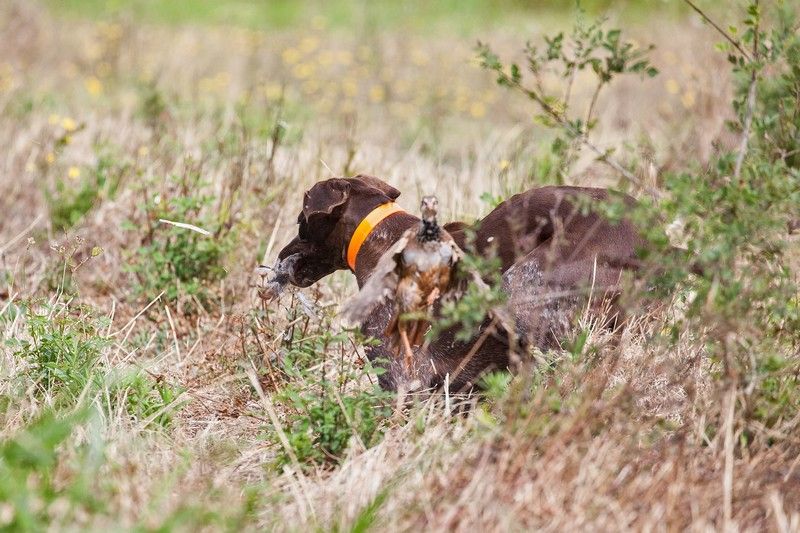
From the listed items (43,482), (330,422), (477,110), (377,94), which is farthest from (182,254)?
(477,110)

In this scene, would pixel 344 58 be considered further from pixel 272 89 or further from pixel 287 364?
pixel 287 364

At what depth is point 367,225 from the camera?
4465 millimetres

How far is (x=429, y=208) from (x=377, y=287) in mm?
288

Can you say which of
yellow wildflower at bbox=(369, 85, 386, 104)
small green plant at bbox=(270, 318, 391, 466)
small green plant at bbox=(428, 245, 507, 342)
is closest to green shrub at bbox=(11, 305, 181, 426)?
small green plant at bbox=(270, 318, 391, 466)

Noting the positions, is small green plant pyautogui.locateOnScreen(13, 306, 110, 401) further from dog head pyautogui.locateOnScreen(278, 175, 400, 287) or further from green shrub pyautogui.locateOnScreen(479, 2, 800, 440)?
green shrub pyautogui.locateOnScreen(479, 2, 800, 440)

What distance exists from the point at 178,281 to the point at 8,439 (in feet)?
5.79

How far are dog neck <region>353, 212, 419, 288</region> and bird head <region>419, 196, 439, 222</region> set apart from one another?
37.0 inches

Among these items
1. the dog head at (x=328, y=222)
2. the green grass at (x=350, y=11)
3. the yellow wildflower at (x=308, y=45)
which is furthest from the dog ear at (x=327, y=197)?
the green grass at (x=350, y=11)

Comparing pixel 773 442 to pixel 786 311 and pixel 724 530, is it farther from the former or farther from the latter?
pixel 724 530

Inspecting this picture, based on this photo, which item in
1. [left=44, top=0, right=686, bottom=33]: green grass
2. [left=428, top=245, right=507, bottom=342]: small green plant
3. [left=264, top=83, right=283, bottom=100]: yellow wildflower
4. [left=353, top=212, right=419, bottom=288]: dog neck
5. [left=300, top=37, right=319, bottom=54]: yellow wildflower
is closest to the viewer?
[left=428, top=245, right=507, bottom=342]: small green plant

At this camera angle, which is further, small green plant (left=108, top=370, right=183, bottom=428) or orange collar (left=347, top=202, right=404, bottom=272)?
orange collar (left=347, top=202, right=404, bottom=272)

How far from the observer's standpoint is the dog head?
4.50 meters

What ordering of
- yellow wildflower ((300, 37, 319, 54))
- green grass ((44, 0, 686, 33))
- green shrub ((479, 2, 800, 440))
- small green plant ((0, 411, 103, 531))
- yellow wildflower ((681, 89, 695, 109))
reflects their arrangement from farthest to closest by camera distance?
green grass ((44, 0, 686, 33))
yellow wildflower ((300, 37, 319, 54))
yellow wildflower ((681, 89, 695, 109))
green shrub ((479, 2, 800, 440))
small green plant ((0, 411, 103, 531))

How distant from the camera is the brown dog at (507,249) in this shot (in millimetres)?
4387
